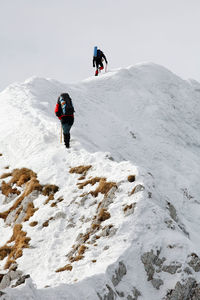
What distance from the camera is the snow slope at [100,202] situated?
10.1 meters

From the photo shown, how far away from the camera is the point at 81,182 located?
14891 millimetres

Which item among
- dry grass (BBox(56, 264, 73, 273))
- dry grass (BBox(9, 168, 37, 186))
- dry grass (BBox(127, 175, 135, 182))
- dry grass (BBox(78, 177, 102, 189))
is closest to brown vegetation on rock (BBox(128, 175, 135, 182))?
dry grass (BBox(127, 175, 135, 182))

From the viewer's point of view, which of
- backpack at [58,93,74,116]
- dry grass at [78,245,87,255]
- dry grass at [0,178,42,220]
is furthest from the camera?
backpack at [58,93,74,116]

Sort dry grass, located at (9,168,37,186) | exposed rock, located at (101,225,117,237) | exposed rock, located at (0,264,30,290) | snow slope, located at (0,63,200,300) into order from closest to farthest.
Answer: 1. snow slope, located at (0,63,200,300)
2. exposed rock, located at (0,264,30,290)
3. exposed rock, located at (101,225,117,237)
4. dry grass, located at (9,168,37,186)

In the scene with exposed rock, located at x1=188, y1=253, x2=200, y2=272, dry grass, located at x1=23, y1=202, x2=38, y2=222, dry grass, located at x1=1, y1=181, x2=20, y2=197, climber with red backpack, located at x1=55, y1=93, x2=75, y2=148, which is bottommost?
dry grass, located at x1=1, y1=181, x2=20, y2=197

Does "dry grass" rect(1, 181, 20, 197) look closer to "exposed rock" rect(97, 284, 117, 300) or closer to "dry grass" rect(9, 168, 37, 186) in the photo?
"dry grass" rect(9, 168, 37, 186)

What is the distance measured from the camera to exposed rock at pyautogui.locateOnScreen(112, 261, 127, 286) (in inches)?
388

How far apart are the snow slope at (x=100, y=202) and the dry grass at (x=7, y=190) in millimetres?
349

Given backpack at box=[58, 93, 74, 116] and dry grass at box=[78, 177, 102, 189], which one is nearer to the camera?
dry grass at box=[78, 177, 102, 189]

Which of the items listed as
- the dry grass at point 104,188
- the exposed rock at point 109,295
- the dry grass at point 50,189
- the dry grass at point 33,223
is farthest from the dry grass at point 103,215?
the exposed rock at point 109,295

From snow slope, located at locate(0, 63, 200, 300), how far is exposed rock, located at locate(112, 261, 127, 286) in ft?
0.09

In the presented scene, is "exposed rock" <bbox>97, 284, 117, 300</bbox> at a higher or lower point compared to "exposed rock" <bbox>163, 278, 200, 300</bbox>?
higher

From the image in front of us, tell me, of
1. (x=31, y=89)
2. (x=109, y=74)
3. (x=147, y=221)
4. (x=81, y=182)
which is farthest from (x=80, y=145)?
(x=109, y=74)

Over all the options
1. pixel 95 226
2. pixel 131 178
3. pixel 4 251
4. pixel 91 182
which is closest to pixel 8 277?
pixel 4 251
